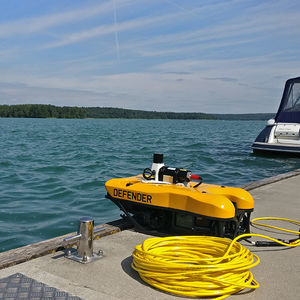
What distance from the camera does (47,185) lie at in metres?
10.9

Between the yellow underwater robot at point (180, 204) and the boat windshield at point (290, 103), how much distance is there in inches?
559

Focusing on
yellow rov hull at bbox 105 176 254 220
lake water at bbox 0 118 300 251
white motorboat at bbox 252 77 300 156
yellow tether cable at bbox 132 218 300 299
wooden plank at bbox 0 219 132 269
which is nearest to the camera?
yellow tether cable at bbox 132 218 300 299

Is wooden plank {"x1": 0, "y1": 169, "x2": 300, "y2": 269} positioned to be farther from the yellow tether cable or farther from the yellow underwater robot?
the yellow tether cable

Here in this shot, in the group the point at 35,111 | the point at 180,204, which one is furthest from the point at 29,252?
the point at 35,111

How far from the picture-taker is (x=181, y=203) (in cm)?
399

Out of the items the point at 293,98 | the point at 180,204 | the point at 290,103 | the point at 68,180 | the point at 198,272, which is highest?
the point at 293,98

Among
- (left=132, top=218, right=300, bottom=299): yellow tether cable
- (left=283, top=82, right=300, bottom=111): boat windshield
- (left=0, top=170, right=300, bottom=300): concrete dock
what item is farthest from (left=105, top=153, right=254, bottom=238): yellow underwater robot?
(left=283, top=82, right=300, bottom=111): boat windshield

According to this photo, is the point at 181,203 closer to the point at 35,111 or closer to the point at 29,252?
the point at 29,252

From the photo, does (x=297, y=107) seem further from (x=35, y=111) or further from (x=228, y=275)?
(x=35, y=111)

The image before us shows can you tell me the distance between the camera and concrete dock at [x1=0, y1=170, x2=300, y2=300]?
2877mm

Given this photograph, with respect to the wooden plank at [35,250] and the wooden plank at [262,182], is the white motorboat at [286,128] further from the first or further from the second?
the wooden plank at [35,250]

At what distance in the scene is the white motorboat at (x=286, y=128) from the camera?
16.7 metres

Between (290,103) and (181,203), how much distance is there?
605 inches

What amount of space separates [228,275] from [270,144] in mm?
14977
